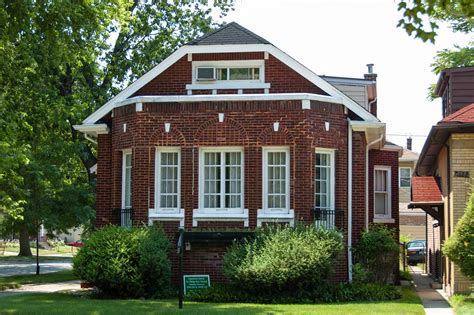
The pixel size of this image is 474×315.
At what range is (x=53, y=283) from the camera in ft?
87.9

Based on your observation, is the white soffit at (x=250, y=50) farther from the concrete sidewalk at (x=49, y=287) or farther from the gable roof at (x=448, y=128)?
the concrete sidewalk at (x=49, y=287)

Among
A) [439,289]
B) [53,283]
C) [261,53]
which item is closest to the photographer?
[261,53]

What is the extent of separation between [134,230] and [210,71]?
4919 mm

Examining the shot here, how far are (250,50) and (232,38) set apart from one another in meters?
0.68

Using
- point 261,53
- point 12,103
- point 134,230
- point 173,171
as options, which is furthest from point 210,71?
point 12,103

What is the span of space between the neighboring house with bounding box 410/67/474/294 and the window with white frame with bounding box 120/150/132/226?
7.95 meters

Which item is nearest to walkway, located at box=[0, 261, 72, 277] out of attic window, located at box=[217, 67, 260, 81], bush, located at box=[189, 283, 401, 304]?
attic window, located at box=[217, 67, 260, 81]

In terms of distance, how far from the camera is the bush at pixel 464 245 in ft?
57.8

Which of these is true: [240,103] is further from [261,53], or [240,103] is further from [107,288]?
[107,288]

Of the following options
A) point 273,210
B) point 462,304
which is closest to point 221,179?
point 273,210

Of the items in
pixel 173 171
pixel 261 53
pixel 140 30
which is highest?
pixel 140 30

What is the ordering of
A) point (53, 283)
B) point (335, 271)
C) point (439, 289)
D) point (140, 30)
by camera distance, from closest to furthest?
point (335, 271) < point (439, 289) < point (53, 283) < point (140, 30)

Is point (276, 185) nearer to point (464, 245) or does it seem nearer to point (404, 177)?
point (464, 245)

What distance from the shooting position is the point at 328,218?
19922mm
